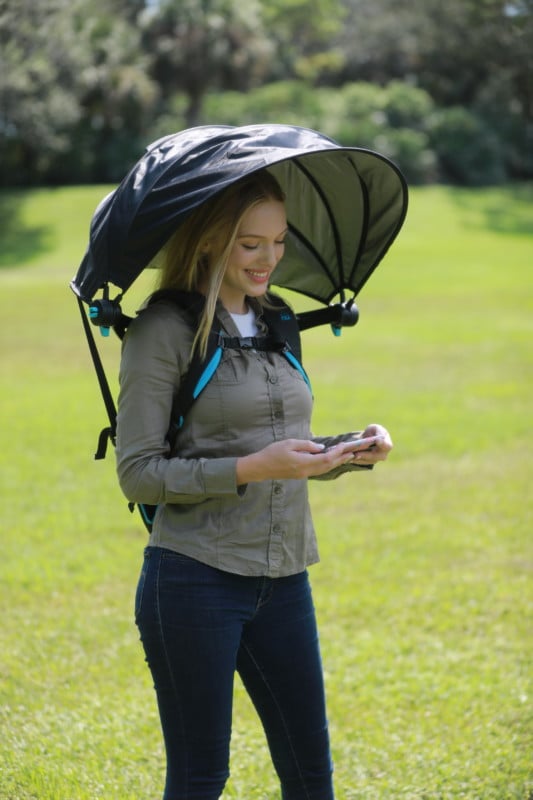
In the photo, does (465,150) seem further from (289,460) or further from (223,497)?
(289,460)

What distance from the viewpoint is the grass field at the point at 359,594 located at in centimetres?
414

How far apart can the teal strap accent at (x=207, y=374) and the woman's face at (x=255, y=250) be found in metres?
0.22

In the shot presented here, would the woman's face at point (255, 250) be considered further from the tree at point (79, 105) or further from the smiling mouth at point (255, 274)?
the tree at point (79, 105)

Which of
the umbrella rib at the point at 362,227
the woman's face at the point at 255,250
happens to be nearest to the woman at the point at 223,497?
the woman's face at the point at 255,250

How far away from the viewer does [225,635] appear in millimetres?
2613

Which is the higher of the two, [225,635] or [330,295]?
[330,295]

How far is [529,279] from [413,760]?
20.3 m

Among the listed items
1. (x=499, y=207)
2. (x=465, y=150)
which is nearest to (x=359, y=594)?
(x=499, y=207)

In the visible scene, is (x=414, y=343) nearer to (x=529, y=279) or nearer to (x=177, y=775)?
(x=529, y=279)

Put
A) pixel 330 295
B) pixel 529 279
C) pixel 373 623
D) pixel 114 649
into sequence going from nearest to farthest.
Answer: pixel 330 295, pixel 114 649, pixel 373 623, pixel 529 279

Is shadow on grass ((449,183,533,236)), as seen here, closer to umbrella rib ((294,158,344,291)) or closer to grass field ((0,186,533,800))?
grass field ((0,186,533,800))

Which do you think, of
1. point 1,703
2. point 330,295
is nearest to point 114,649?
point 1,703

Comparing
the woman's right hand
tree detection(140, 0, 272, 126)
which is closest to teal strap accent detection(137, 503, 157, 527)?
the woman's right hand

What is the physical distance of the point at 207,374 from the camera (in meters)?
2.61
